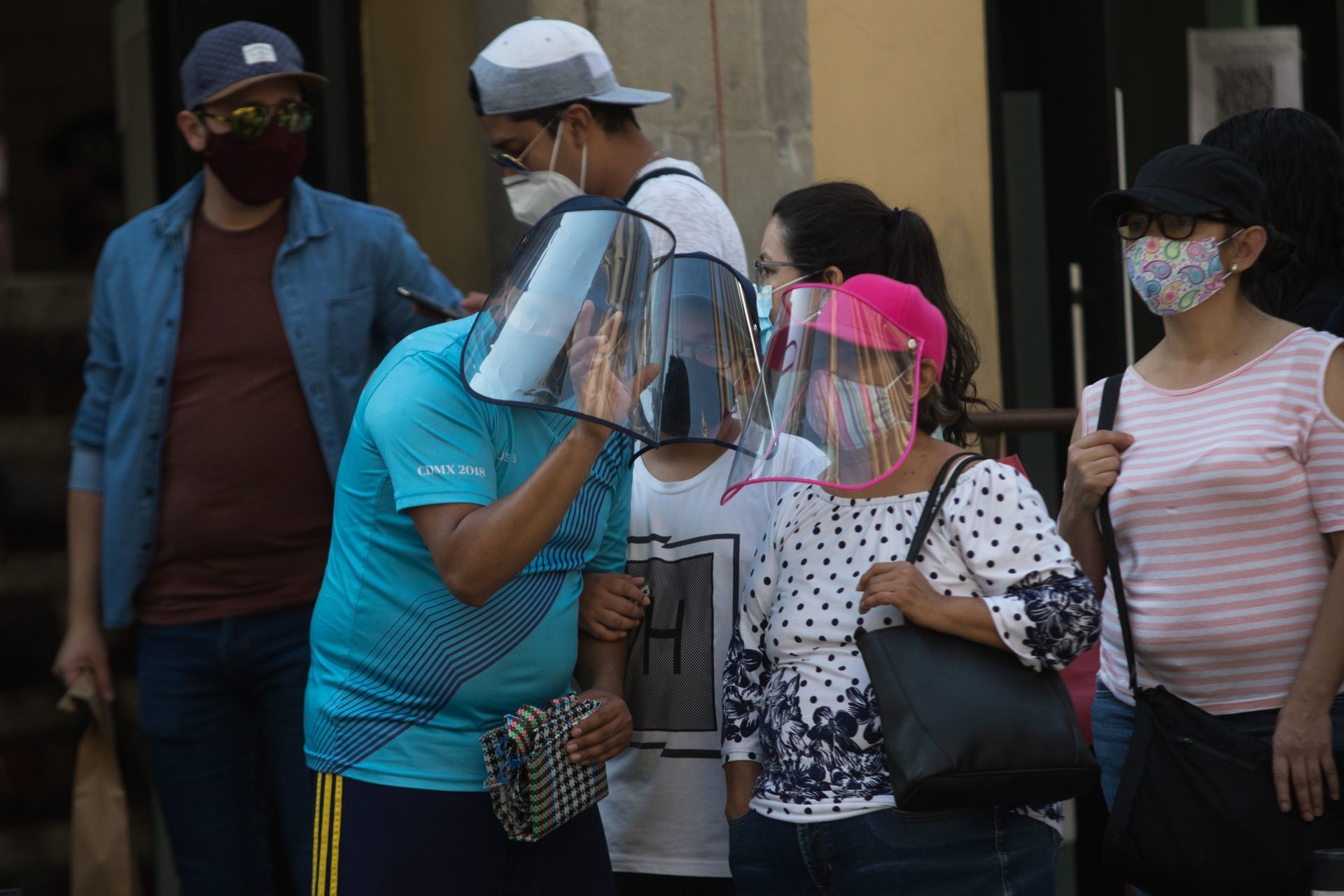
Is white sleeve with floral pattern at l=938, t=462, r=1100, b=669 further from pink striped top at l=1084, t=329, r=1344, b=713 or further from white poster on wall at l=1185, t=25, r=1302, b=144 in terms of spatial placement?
white poster on wall at l=1185, t=25, r=1302, b=144

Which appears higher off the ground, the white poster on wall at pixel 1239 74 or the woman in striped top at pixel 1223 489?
the white poster on wall at pixel 1239 74

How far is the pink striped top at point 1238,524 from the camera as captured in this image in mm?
2633

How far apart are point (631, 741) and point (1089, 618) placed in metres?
0.85

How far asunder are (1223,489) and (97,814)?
2523mm

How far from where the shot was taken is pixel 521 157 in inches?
127

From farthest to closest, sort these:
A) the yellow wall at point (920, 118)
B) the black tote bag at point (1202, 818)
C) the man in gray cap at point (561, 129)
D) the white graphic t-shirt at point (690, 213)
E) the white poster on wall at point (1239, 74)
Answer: the white poster on wall at point (1239, 74)
the yellow wall at point (920, 118)
the man in gray cap at point (561, 129)
the white graphic t-shirt at point (690, 213)
the black tote bag at point (1202, 818)

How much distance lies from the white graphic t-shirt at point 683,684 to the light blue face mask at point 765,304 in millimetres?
251

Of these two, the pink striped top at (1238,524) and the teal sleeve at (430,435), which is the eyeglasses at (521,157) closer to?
the teal sleeve at (430,435)

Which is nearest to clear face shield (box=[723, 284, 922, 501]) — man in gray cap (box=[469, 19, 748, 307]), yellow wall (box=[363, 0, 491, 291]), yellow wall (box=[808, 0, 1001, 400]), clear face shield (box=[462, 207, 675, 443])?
clear face shield (box=[462, 207, 675, 443])

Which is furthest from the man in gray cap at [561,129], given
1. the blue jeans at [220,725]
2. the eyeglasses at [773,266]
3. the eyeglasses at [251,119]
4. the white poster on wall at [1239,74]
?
the white poster on wall at [1239,74]

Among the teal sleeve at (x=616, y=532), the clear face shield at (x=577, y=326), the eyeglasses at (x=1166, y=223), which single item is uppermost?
the eyeglasses at (x=1166, y=223)

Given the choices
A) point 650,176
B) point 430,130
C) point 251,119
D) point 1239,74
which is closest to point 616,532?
point 650,176

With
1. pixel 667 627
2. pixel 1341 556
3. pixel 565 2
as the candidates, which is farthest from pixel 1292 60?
pixel 667 627

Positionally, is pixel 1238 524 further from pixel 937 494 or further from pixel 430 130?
pixel 430 130
